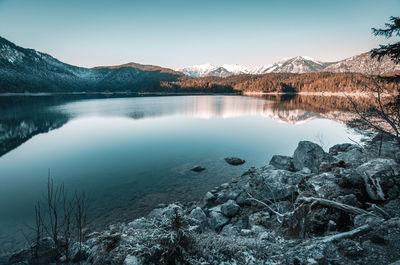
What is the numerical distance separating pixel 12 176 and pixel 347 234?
2105 cm

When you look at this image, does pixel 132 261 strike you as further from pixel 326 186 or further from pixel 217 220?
pixel 326 186

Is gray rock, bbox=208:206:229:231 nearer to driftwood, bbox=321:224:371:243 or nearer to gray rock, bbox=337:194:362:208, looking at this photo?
gray rock, bbox=337:194:362:208

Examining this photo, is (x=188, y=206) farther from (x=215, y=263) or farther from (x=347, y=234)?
(x=347, y=234)

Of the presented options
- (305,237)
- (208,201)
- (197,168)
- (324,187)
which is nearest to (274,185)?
(208,201)

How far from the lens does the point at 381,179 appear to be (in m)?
5.84

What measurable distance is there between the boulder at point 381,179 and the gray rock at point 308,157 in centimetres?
773

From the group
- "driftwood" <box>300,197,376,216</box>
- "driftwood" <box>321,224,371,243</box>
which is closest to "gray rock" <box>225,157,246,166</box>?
"driftwood" <box>300,197,376,216</box>

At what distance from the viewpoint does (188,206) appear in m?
11.3

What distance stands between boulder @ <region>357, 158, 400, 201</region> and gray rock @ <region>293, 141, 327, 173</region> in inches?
304

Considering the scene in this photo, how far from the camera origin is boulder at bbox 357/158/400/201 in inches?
220

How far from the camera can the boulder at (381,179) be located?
5598 millimetres

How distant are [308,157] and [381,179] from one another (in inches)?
352

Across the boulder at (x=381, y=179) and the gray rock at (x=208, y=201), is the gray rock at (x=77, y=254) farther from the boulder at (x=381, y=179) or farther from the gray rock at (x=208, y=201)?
the boulder at (x=381, y=179)

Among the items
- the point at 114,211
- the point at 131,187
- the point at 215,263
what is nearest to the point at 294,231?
the point at 215,263
